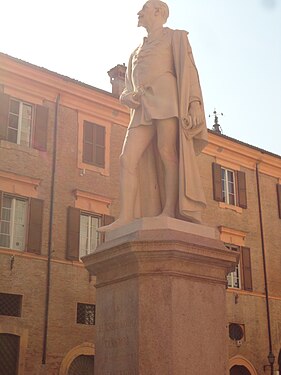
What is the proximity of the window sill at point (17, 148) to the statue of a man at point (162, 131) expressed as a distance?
12.3 meters

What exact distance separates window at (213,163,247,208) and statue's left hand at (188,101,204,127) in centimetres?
1803

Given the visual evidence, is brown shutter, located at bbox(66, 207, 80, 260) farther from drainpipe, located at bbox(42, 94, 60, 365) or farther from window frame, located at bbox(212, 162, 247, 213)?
window frame, located at bbox(212, 162, 247, 213)

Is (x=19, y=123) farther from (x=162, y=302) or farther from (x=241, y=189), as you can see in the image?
(x=162, y=302)

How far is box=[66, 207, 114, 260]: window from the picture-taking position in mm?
18953

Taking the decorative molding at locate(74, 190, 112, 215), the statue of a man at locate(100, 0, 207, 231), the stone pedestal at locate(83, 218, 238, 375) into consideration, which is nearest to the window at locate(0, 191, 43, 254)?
the decorative molding at locate(74, 190, 112, 215)

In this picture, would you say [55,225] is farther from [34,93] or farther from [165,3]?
[165,3]

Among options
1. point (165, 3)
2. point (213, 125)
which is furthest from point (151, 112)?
point (213, 125)

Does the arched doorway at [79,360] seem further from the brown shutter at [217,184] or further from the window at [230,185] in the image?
the window at [230,185]

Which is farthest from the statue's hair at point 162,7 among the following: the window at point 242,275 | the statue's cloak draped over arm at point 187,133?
the window at point 242,275

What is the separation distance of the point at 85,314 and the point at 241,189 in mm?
9519

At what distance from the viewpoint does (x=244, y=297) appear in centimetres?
2359

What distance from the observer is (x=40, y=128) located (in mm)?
19438

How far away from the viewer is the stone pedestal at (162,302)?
532cm

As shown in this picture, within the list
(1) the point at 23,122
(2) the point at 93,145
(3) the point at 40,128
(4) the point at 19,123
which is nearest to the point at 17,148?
(4) the point at 19,123
